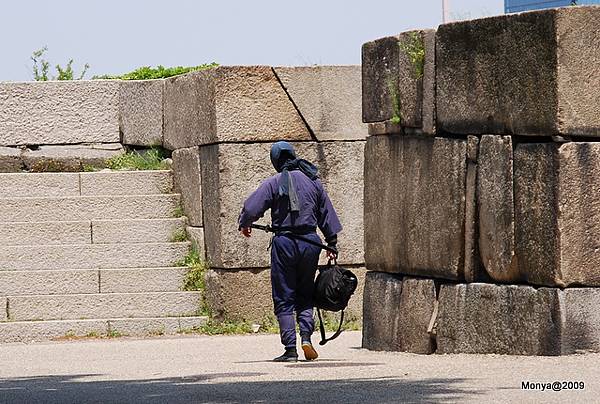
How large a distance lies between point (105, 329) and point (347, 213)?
2572 millimetres

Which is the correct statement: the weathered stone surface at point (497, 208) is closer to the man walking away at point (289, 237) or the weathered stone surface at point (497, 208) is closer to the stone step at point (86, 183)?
the man walking away at point (289, 237)

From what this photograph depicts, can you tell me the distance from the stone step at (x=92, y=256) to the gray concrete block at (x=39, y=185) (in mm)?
1108

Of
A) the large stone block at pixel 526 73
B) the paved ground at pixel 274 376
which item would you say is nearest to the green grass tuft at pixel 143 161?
the paved ground at pixel 274 376

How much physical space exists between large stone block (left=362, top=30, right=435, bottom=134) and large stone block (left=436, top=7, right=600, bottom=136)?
10.7 inches

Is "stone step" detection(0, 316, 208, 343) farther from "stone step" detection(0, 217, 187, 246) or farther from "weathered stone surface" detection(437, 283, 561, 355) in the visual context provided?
"weathered stone surface" detection(437, 283, 561, 355)

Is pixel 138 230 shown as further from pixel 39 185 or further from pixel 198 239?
pixel 39 185

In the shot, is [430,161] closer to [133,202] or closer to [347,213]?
[347,213]

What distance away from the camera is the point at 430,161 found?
444 inches

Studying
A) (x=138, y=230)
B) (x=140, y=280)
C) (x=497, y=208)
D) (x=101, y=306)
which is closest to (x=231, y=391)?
(x=497, y=208)

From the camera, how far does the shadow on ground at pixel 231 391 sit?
336 inches

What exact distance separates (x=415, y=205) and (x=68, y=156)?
7.68 meters

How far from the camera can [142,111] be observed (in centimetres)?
1808

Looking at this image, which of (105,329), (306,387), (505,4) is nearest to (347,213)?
(105,329)

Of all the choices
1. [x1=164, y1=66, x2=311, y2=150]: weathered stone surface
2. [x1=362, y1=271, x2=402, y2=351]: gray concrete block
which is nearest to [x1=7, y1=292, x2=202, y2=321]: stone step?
[x1=164, y1=66, x2=311, y2=150]: weathered stone surface
